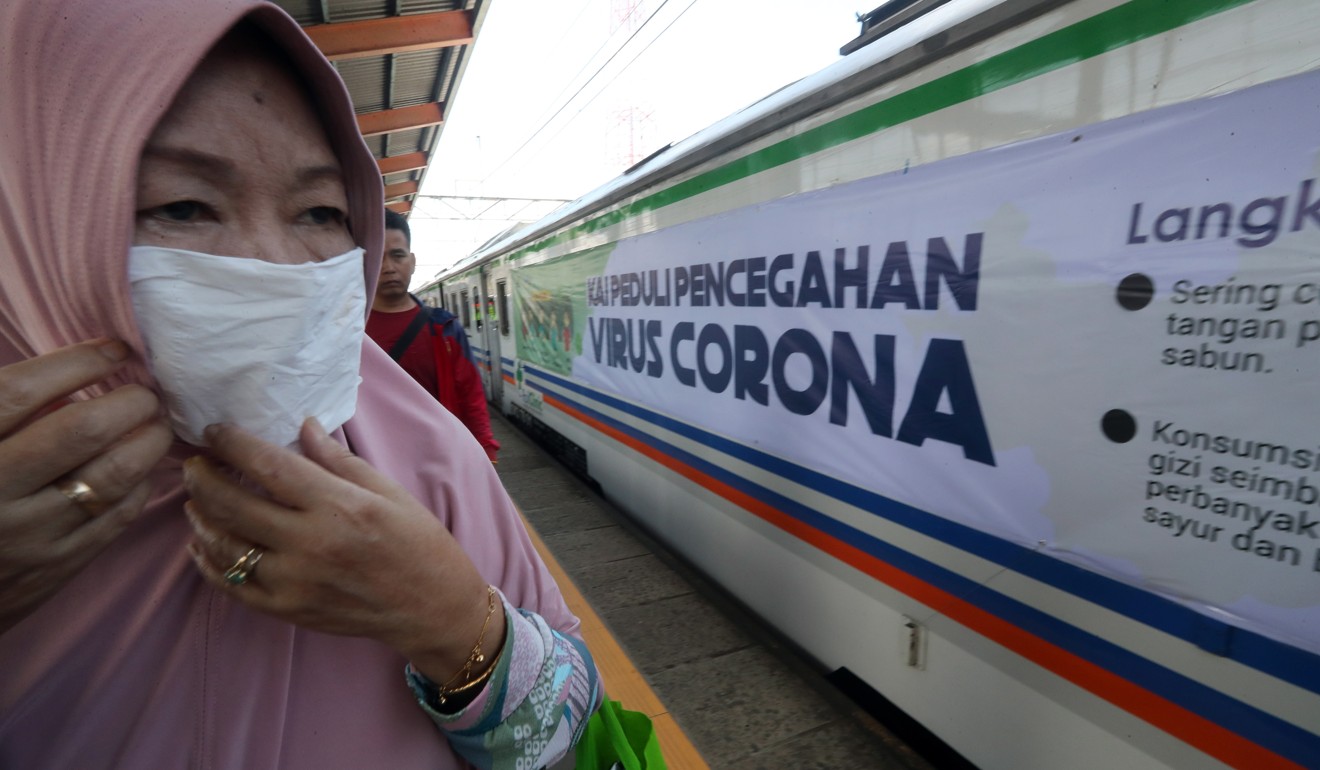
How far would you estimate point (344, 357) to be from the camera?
A: 72cm

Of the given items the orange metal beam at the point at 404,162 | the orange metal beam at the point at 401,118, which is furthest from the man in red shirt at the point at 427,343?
the orange metal beam at the point at 404,162

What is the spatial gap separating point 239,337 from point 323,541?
237mm

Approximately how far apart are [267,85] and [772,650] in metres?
2.73

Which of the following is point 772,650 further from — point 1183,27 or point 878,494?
point 1183,27

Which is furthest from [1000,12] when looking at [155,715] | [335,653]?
[155,715]

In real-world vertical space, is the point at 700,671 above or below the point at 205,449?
below

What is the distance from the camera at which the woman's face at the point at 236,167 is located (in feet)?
1.91

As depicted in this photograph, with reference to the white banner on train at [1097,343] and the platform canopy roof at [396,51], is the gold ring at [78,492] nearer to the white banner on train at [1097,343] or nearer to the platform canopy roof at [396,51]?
the white banner on train at [1097,343]

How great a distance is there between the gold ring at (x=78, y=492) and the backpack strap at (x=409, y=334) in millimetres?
2432

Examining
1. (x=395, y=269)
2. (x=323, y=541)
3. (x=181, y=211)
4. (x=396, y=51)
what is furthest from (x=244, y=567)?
(x=396, y=51)

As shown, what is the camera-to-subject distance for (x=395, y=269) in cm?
290

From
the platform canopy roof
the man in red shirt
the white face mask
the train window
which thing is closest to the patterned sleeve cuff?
the white face mask

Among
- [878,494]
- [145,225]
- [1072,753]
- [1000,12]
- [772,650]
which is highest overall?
[1000,12]

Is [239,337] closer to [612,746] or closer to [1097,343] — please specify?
[612,746]
